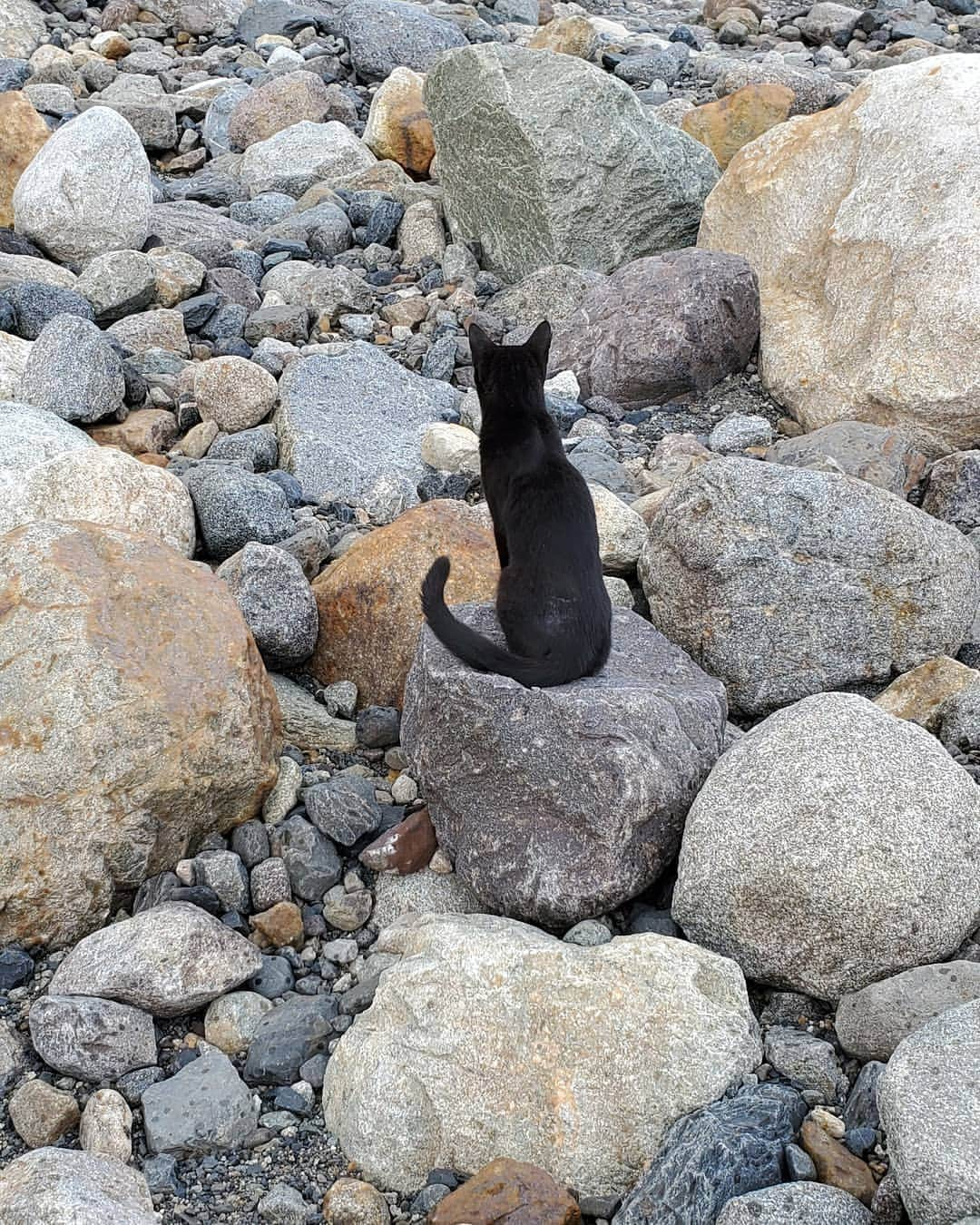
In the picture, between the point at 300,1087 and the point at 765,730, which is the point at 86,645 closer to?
the point at 300,1087

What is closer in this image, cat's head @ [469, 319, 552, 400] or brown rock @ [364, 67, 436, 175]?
cat's head @ [469, 319, 552, 400]

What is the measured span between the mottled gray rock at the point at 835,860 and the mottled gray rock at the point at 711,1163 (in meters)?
0.55

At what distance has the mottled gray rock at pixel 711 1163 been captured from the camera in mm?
2814

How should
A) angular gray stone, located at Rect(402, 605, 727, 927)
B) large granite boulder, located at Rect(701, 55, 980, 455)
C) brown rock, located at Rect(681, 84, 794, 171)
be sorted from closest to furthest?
1. angular gray stone, located at Rect(402, 605, 727, 927)
2. large granite boulder, located at Rect(701, 55, 980, 455)
3. brown rock, located at Rect(681, 84, 794, 171)

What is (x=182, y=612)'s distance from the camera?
4227 mm

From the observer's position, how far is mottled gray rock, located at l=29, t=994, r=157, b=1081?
345cm

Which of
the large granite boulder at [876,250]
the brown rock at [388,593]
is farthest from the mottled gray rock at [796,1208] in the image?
the large granite boulder at [876,250]

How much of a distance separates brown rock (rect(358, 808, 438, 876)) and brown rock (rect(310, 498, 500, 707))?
2.62 ft

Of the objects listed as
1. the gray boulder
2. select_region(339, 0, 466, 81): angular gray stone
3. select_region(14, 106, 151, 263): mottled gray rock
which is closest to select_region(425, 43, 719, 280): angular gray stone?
the gray boulder

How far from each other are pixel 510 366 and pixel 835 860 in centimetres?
233

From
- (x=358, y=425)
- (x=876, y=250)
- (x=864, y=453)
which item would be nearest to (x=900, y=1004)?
(x=864, y=453)

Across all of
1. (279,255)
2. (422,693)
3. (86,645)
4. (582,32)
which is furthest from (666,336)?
(582,32)

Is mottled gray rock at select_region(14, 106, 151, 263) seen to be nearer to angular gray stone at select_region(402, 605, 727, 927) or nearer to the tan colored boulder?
the tan colored boulder

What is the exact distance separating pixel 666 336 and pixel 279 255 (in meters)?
3.24
